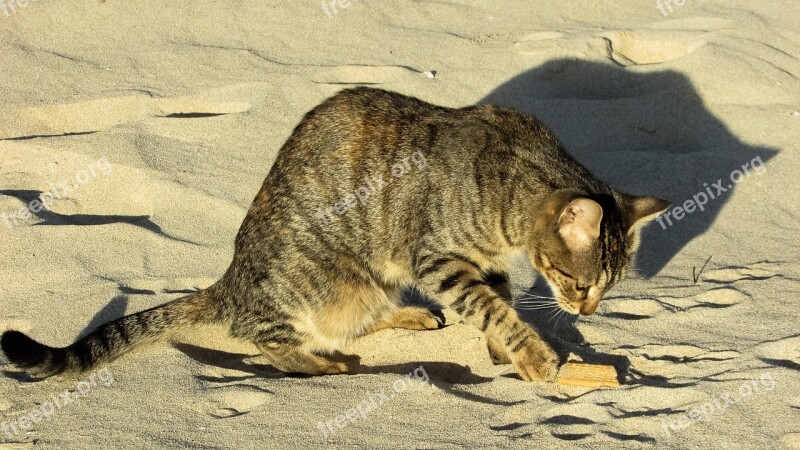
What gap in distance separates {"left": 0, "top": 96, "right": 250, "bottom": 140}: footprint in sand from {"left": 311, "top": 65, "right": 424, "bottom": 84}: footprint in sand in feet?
2.58

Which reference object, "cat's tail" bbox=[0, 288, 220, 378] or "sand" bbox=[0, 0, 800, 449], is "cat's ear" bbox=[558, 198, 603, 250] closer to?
"sand" bbox=[0, 0, 800, 449]

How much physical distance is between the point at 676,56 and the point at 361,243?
14.5 ft

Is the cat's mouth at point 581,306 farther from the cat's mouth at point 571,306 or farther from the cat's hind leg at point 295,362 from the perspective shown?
the cat's hind leg at point 295,362

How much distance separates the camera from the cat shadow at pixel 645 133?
626 centimetres

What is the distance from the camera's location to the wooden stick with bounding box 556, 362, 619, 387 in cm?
424

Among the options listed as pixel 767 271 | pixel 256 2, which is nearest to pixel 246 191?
pixel 256 2

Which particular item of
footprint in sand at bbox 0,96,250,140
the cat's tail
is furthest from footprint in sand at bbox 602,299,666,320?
footprint in sand at bbox 0,96,250,140

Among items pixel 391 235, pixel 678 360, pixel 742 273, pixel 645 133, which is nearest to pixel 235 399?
pixel 391 235

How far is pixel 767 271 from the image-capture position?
534cm

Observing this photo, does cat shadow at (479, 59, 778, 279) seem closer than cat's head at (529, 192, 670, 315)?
No

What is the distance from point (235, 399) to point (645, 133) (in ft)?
14.2

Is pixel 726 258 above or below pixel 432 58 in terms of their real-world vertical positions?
below

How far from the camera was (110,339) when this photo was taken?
4.50 metres

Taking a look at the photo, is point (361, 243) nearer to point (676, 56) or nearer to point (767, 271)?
point (767, 271)
